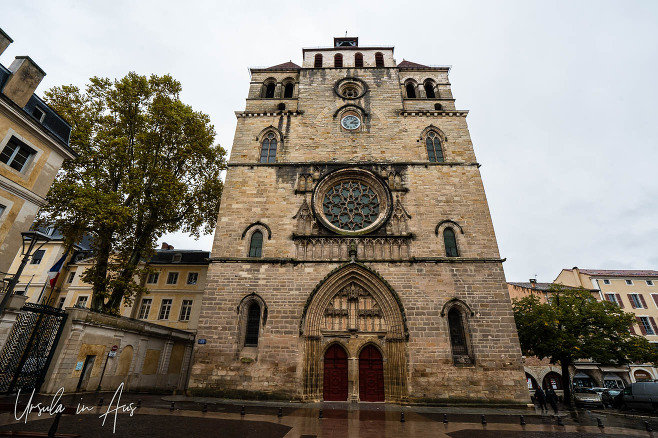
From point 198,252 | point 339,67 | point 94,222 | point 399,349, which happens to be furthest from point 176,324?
point 339,67

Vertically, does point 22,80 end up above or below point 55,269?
above

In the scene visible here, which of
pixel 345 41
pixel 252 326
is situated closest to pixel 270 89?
pixel 345 41

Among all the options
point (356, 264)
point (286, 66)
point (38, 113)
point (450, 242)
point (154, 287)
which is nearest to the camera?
point (38, 113)

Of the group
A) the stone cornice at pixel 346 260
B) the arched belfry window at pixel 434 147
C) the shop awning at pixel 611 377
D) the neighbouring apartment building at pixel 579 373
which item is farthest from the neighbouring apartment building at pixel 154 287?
the shop awning at pixel 611 377

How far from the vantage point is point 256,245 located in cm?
1512

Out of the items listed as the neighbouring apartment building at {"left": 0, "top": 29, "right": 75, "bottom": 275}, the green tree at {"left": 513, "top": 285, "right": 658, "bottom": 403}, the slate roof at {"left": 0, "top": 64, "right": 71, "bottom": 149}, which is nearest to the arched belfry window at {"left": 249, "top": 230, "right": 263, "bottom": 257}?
the neighbouring apartment building at {"left": 0, "top": 29, "right": 75, "bottom": 275}

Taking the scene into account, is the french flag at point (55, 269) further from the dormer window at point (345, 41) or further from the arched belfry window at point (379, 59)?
the dormer window at point (345, 41)

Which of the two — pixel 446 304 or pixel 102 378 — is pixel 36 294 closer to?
pixel 102 378

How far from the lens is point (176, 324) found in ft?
74.1

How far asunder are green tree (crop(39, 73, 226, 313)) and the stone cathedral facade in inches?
121

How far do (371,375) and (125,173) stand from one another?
15.2 metres

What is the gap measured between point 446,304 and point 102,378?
49.9 feet

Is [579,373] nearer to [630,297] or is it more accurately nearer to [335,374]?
[630,297]

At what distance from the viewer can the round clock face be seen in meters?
18.5
